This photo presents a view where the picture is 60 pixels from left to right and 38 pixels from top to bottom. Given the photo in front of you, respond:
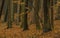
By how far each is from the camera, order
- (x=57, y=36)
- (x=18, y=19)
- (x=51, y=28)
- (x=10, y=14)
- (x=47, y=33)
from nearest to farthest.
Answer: (x=57, y=36)
(x=47, y=33)
(x=51, y=28)
(x=10, y=14)
(x=18, y=19)

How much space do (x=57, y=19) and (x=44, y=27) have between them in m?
9.18

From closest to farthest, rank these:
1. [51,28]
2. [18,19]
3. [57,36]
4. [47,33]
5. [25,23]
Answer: [57,36]
[47,33]
[51,28]
[25,23]
[18,19]

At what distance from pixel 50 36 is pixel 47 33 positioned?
87 cm

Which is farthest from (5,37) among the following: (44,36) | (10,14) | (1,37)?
(10,14)

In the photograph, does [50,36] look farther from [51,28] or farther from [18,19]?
[18,19]

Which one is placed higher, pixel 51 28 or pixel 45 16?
pixel 45 16

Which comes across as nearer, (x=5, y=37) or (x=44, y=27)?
(x=5, y=37)

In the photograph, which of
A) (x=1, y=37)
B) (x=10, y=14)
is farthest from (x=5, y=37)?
(x=10, y=14)

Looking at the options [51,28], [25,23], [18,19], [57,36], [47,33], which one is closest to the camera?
[57,36]

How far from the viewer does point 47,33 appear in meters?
15.1

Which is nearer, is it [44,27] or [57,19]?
[44,27]

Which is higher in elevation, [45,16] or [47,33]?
[45,16]

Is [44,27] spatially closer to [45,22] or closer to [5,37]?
[45,22]

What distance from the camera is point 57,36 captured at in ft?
45.7
